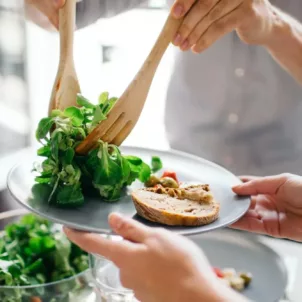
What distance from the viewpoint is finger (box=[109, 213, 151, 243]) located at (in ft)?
2.29

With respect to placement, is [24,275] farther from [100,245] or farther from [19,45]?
[19,45]

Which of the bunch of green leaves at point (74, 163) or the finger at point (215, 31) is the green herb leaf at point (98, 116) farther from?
the finger at point (215, 31)

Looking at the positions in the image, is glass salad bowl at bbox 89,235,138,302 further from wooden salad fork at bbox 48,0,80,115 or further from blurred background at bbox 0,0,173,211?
blurred background at bbox 0,0,173,211

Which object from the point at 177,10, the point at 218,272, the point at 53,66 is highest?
the point at 177,10

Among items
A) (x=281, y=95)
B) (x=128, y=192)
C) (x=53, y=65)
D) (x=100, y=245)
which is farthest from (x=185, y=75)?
(x=100, y=245)

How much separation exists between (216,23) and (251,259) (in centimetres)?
43

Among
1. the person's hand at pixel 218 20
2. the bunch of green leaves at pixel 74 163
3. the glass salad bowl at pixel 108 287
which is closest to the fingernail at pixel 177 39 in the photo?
the person's hand at pixel 218 20

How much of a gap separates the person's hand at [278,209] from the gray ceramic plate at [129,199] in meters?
0.07

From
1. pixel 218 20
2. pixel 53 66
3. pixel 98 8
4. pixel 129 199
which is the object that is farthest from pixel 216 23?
pixel 53 66

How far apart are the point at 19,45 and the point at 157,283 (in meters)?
0.86

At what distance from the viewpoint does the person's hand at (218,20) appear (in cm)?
88

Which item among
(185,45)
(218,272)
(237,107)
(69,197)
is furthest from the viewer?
(237,107)

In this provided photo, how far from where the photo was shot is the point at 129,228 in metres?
0.70

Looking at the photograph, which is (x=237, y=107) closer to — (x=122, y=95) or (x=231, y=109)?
(x=231, y=109)
